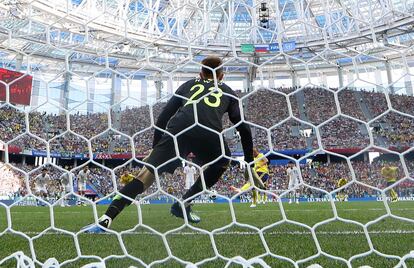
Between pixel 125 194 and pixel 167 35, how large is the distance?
118cm

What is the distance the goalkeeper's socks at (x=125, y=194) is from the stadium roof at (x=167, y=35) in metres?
0.78

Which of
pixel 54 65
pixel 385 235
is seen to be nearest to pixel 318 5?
pixel 54 65

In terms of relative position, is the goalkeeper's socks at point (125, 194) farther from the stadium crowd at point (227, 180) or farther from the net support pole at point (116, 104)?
the stadium crowd at point (227, 180)

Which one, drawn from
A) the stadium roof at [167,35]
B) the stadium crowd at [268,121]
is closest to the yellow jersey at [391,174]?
the stadium crowd at [268,121]

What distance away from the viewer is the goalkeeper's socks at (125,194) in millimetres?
2635

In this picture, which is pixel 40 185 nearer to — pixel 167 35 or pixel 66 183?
pixel 66 183

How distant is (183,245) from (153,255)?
44 cm

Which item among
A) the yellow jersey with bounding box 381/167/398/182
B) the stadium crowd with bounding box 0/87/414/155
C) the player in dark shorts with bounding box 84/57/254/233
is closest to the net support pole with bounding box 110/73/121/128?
the stadium crowd with bounding box 0/87/414/155

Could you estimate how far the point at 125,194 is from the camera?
8.86 feet

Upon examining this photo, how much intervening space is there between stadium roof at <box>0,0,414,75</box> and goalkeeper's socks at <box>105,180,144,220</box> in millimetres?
778

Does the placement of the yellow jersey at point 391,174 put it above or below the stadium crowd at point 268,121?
below

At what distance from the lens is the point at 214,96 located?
9.19ft

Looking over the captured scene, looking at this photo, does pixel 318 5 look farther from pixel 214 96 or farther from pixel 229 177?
pixel 214 96

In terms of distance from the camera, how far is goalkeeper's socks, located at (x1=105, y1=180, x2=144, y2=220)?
263 centimetres
